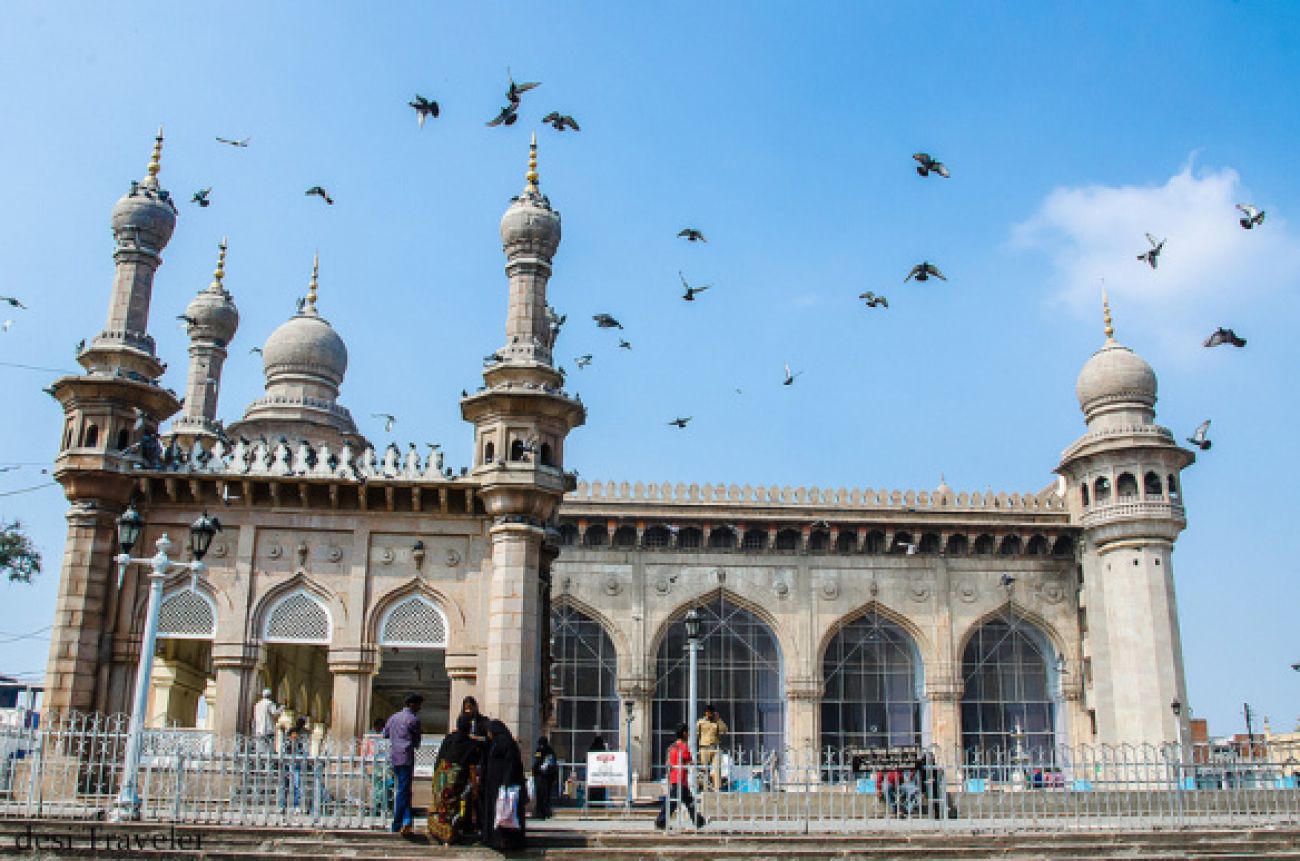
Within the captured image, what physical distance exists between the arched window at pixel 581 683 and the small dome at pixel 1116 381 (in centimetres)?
1241

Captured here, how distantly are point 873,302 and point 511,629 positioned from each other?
701 centimetres

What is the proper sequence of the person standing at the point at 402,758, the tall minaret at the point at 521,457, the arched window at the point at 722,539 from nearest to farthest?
1. the person standing at the point at 402,758
2. the tall minaret at the point at 521,457
3. the arched window at the point at 722,539

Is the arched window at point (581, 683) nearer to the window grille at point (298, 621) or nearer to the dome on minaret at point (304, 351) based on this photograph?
the dome on minaret at point (304, 351)

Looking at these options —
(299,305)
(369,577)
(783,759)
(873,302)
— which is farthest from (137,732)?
(783,759)

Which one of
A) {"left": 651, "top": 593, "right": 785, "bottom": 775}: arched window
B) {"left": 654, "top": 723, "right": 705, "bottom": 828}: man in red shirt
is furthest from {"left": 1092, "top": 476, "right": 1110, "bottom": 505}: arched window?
{"left": 654, "top": 723, "right": 705, "bottom": 828}: man in red shirt

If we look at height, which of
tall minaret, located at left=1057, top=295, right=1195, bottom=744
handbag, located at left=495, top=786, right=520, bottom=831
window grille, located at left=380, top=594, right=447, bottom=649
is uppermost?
tall minaret, located at left=1057, top=295, right=1195, bottom=744

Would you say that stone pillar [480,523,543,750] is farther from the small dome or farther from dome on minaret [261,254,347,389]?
the small dome

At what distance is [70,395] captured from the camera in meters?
16.4

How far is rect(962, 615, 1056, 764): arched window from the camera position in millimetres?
28344

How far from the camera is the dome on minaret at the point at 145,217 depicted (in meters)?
17.1

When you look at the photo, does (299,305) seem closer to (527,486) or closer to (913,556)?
(527,486)

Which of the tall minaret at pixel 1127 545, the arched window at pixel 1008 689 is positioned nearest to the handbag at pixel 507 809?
the tall minaret at pixel 1127 545

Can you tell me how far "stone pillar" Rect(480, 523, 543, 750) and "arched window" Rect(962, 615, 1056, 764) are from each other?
15548mm

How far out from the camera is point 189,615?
16094mm
